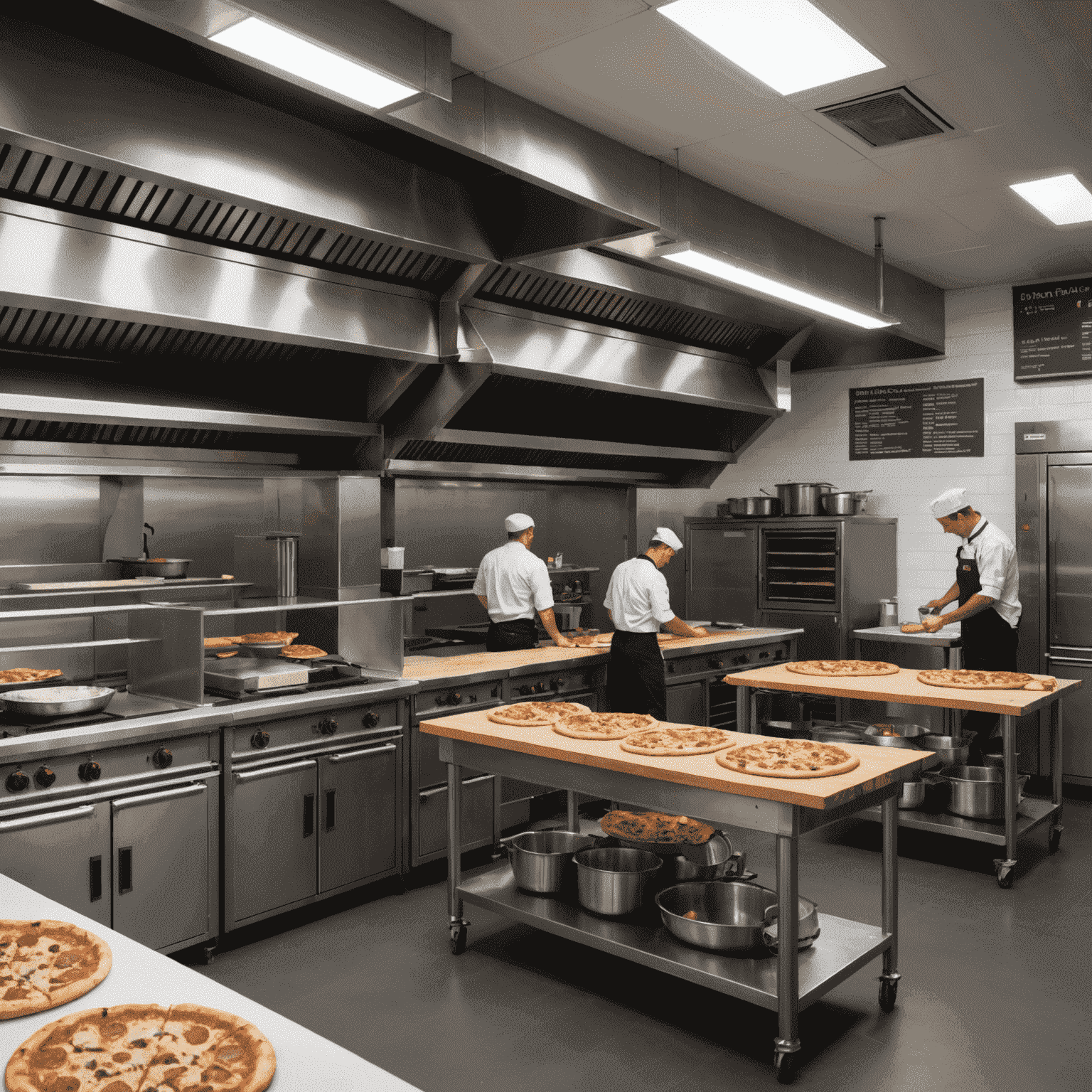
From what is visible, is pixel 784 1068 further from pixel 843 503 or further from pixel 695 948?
pixel 843 503

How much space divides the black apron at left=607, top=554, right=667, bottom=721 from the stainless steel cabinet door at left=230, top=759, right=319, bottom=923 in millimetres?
1954

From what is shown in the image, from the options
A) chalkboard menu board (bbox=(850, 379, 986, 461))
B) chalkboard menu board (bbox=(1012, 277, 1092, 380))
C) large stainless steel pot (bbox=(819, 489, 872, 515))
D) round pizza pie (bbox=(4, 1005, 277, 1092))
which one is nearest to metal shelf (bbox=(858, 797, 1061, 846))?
large stainless steel pot (bbox=(819, 489, 872, 515))

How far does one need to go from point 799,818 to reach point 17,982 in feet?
6.81

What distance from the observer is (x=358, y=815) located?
421 cm

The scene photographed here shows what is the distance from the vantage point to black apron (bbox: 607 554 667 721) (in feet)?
17.6

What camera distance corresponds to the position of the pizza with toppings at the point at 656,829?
395cm

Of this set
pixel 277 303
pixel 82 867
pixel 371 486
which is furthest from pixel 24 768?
pixel 371 486

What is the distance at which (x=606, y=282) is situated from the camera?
5.03m

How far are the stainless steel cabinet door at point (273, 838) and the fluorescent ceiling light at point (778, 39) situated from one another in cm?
316

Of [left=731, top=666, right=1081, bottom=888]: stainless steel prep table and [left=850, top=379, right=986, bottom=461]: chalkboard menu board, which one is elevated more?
[left=850, top=379, right=986, bottom=461]: chalkboard menu board

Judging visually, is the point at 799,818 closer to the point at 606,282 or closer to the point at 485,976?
the point at 485,976

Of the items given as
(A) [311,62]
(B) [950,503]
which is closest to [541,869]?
(A) [311,62]

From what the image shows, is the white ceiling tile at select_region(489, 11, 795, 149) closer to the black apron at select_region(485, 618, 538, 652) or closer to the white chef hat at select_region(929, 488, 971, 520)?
the black apron at select_region(485, 618, 538, 652)

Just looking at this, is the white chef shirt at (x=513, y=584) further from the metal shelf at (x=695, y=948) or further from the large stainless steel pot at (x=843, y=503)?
the large stainless steel pot at (x=843, y=503)
